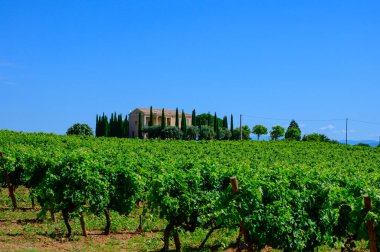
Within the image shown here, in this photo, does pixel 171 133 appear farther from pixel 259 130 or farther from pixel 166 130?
pixel 259 130

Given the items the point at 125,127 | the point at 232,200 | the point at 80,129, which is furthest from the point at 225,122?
the point at 232,200

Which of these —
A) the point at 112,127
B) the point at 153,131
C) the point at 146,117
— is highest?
the point at 146,117

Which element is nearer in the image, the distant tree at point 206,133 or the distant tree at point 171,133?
the distant tree at point 171,133

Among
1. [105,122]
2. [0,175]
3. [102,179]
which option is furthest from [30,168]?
[105,122]

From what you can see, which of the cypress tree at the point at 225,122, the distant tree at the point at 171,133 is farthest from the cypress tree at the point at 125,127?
the cypress tree at the point at 225,122

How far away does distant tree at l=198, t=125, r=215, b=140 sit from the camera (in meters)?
95.8

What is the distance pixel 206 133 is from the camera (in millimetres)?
95875

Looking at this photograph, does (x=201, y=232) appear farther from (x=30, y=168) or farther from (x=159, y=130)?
(x=159, y=130)

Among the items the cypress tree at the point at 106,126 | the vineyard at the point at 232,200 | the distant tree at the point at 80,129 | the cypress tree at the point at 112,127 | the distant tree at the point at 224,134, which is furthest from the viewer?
the distant tree at the point at 80,129

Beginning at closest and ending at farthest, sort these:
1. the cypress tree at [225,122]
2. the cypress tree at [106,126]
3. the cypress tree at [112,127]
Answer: the cypress tree at [112,127]
the cypress tree at [106,126]
the cypress tree at [225,122]

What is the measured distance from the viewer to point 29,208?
18.9 meters

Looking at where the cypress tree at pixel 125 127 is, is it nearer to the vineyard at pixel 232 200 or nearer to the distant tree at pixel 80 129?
the distant tree at pixel 80 129

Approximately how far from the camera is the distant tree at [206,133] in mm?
95812

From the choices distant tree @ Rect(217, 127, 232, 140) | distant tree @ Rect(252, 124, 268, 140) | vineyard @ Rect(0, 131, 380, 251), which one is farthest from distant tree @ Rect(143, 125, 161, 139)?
vineyard @ Rect(0, 131, 380, 251)
